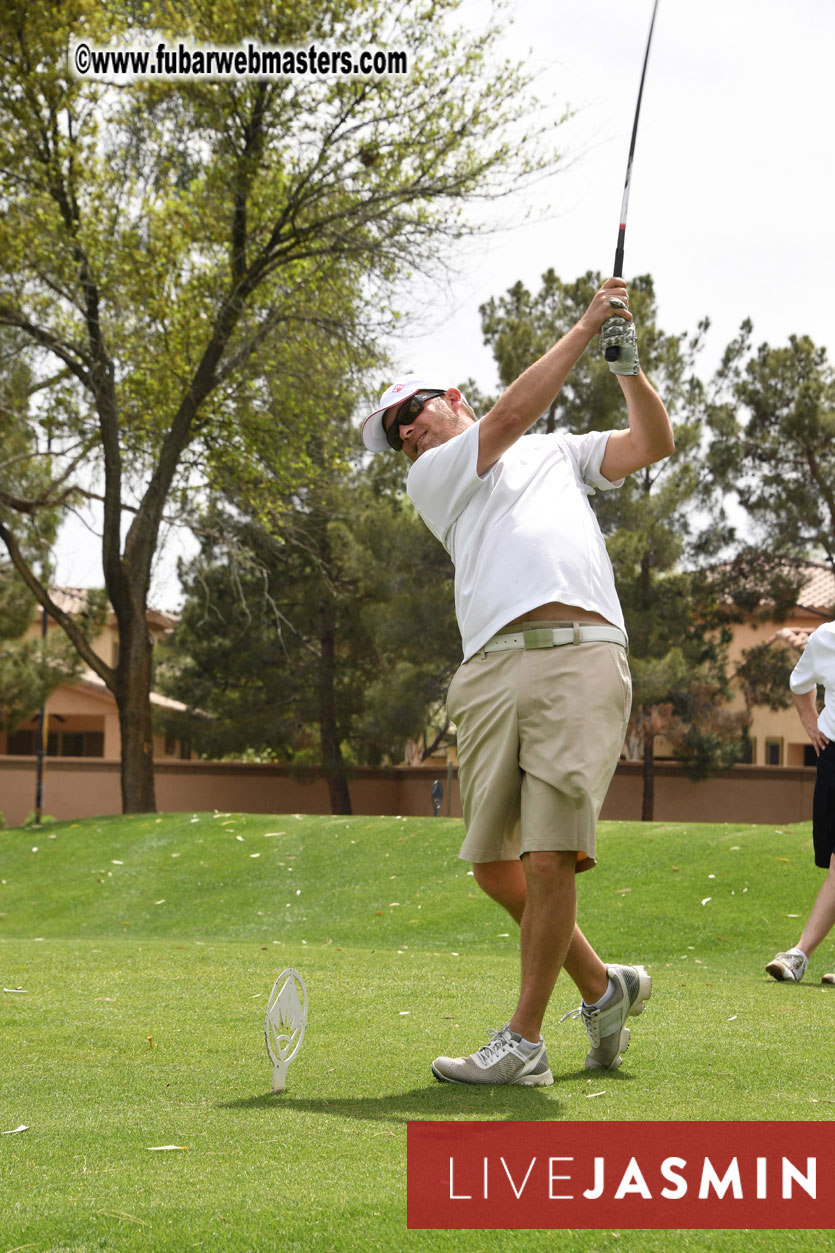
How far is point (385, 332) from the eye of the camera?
17.0 m

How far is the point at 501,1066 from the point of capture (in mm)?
3236

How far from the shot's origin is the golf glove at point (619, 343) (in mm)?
3416

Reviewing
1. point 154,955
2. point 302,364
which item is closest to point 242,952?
point 154,955

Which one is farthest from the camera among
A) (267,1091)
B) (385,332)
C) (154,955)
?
(385,332)

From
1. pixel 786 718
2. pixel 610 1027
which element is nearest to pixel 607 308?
pixel 610 1027

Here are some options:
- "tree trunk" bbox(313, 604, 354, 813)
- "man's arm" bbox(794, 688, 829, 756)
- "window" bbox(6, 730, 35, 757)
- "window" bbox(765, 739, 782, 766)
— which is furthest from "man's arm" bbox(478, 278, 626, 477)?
→ "window" bbox(6, 730, 35, 757)

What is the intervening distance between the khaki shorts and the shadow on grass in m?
0.59

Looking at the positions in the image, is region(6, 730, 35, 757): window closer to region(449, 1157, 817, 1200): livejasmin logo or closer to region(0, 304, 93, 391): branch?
region(0, 304, 93, 391): branch

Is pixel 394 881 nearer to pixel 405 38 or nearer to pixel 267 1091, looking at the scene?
pixel 267 1091

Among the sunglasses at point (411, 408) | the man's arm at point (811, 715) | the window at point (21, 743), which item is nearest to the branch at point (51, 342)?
the man's arm at point (811, 715)

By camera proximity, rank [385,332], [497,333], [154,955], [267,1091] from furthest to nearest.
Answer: [497,333] < [385,332] < [154,955] < [267,1091]

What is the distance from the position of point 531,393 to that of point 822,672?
328 centimetres

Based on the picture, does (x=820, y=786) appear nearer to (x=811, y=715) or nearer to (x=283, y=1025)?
(x=811, y=715)

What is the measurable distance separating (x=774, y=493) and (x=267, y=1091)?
1046 inches
